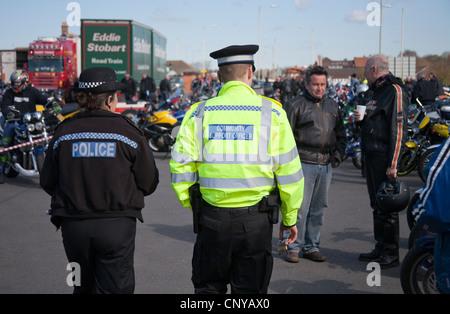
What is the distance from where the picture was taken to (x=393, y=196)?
5312mm

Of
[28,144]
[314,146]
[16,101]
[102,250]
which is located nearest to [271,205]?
[102,250]

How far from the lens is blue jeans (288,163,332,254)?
575cm

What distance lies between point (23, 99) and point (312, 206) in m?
6.80

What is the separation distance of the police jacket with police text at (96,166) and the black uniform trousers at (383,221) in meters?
3.00

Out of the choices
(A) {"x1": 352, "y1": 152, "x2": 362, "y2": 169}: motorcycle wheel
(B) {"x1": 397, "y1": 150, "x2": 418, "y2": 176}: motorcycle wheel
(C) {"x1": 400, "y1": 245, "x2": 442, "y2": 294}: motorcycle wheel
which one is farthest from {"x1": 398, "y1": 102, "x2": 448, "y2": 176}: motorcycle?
(C) {"x1": 400, "y1": 245, "x2": 442, "y2": 294}: motorcycle wheel

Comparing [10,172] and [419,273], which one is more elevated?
[419,273]

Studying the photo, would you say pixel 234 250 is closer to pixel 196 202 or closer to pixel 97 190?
pixel 196 202

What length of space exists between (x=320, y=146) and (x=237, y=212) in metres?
2.66

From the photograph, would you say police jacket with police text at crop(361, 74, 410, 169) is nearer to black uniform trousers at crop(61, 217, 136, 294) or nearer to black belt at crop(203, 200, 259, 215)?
black belt at crop(203, 200, 259, 215)

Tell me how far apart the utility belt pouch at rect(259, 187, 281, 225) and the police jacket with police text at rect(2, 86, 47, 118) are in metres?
8.20

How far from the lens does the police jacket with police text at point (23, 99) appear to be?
10458mm

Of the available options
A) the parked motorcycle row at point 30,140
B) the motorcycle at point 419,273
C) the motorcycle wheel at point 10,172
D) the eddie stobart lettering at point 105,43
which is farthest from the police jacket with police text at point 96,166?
the eddie stobart lettering at point 105,43

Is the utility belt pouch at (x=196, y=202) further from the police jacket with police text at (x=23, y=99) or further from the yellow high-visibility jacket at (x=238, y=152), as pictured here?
the police jacket with police text at (x=23, y=99)

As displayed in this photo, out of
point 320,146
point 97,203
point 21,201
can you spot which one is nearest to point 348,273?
point 320,146
